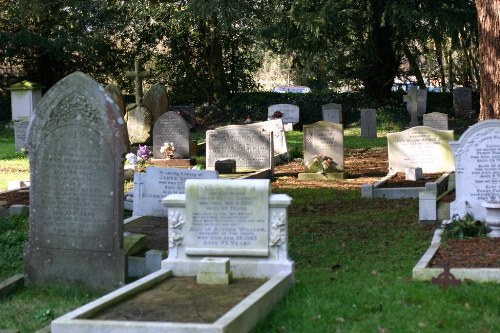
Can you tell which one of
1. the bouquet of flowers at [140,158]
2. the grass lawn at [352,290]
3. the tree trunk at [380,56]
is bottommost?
the grass lawn at [352,290]

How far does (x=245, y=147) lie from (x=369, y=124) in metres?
11.1

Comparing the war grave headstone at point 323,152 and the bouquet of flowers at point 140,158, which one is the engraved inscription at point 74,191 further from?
the war grave headstone at point 323,152

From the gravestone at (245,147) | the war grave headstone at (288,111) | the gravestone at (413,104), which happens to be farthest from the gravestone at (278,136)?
the war grave headstone at (288,111)

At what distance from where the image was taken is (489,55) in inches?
635

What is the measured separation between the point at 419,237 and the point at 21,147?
15961 millimetres

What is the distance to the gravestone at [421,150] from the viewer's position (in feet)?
54.5

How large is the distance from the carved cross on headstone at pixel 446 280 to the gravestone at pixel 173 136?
13.1 meters

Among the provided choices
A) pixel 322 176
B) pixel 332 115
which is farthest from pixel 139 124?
pixel 332 115

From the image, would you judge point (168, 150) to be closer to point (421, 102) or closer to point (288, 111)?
point (288, 111)

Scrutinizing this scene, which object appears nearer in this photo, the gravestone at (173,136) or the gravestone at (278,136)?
the gravestone at (173,136)

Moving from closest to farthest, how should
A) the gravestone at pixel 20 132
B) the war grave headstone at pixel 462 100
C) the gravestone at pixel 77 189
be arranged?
the gravestone at pixel 77 189
the gravestone at pixel 20 132
the war grave headstone at pixel 462 100

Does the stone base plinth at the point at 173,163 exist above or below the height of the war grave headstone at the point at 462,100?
below

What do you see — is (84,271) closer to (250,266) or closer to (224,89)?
(250,266)

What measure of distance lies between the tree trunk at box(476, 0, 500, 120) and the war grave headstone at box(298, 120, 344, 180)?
3.01 m
